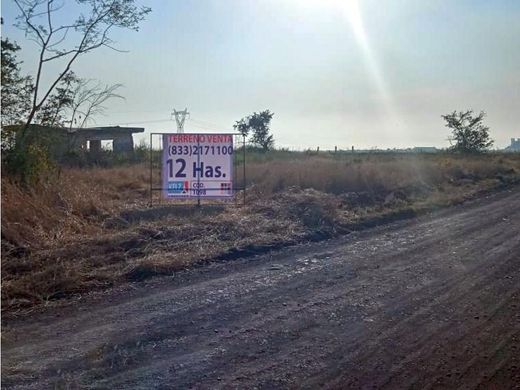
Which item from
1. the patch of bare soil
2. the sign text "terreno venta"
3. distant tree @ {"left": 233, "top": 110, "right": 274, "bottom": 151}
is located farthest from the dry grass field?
distant tree @ {"left": 233, "top": 110, "right": 274, "bottom": 151}

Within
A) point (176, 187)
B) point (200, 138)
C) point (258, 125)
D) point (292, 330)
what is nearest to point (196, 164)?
point (200, 138)

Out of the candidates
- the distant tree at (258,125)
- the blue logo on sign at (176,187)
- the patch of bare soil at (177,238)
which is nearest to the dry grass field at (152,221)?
the patch of bare soil at (177,238)

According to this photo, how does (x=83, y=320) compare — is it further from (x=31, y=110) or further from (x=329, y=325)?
(x=31, y=110)

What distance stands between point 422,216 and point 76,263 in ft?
32.5

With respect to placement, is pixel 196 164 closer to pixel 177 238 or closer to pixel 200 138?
pixel 200 138

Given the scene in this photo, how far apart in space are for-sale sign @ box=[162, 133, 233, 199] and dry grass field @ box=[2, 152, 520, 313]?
0.55 meters

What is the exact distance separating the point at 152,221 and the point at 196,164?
312 cm

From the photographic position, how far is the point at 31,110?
51.8 feet

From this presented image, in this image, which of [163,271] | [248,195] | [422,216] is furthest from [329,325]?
[248,195]

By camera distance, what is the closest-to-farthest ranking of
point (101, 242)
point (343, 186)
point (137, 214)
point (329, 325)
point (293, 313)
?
point (329, 325)
point (293, 313)
point (101, 242)
point (137, 214)
point (343, 186)

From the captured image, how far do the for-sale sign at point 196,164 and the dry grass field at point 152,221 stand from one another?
1.81 feet

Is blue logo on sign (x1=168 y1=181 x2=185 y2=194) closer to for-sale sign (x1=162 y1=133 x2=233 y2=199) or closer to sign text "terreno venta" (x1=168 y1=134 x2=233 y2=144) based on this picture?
for-sale sign (x1=162 y1=133 x2=233 y2=199)

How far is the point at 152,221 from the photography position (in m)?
12.8

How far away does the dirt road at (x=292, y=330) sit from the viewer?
4672 millimetres
